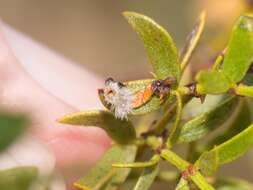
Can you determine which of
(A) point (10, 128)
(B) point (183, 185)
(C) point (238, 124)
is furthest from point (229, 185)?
(A) point (10, 128)

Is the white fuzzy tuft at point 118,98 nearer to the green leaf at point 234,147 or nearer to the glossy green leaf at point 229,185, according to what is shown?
the green leaf at point 234,147

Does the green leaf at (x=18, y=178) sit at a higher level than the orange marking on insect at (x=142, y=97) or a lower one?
lower

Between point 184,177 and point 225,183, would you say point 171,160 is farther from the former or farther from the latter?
point 225,183

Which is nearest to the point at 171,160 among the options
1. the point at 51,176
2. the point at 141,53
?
the point at 51,176

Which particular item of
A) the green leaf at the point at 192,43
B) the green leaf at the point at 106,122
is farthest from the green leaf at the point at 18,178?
the green leaf at the point at 192,43

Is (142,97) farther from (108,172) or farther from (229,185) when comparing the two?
(229,185)

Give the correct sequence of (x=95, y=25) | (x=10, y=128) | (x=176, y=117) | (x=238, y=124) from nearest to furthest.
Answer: (x=10, y=128) < (x=176, y=117) < (x=238, y=124) < (x=95, y=25)

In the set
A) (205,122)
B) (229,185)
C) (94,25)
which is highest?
(205,122)
